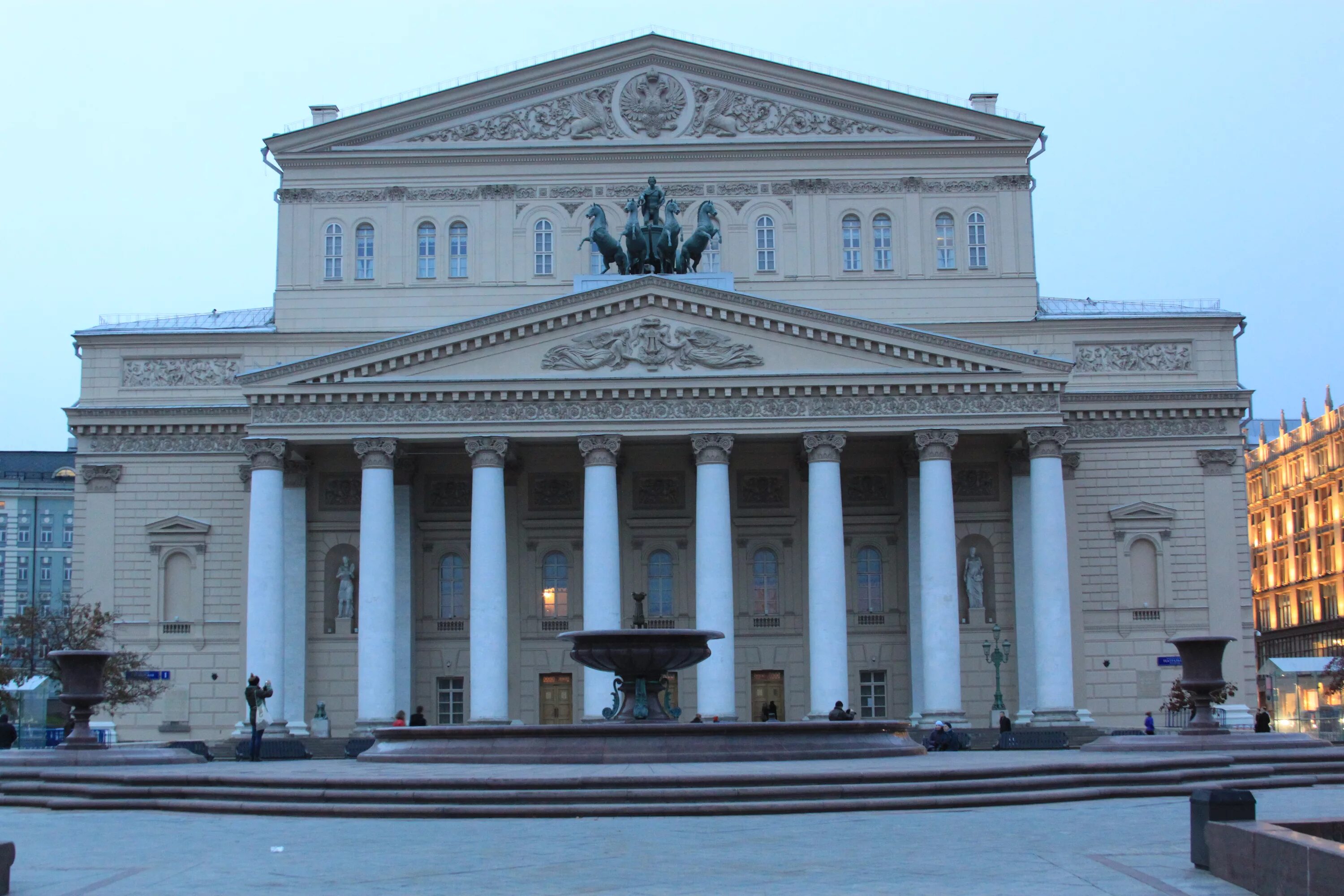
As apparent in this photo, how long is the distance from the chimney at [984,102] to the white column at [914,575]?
42.9ft

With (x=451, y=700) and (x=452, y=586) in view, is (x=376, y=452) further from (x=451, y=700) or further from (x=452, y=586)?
(x=451, y=700)

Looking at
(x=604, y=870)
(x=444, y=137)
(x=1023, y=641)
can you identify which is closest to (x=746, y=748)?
(x=604, y=870)

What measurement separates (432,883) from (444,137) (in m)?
40.3

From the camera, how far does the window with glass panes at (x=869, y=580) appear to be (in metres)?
47.6

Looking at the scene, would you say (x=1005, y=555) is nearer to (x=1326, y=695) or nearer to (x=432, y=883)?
(x=1326, y=695)

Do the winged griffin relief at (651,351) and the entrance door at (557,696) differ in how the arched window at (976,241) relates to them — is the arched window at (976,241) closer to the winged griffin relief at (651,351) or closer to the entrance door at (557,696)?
the winged griffin relief at (651,351)

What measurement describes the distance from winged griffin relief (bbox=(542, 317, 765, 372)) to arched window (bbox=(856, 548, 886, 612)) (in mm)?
8155

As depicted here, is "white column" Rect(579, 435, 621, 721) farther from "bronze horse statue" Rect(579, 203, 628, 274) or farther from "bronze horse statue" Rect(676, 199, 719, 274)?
"bronze horse statue" Rect(676, 199, 719, 274)

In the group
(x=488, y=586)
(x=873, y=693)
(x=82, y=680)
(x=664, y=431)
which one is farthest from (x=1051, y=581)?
(x=82, y=680)

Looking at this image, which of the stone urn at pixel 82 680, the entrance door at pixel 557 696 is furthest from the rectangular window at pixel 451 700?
the stone urn at pixel 82 680

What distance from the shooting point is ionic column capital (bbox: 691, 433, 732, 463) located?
139 feet

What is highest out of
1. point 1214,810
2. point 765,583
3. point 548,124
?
point 548,124

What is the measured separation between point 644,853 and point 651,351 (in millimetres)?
28162

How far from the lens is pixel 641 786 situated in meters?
20.0
